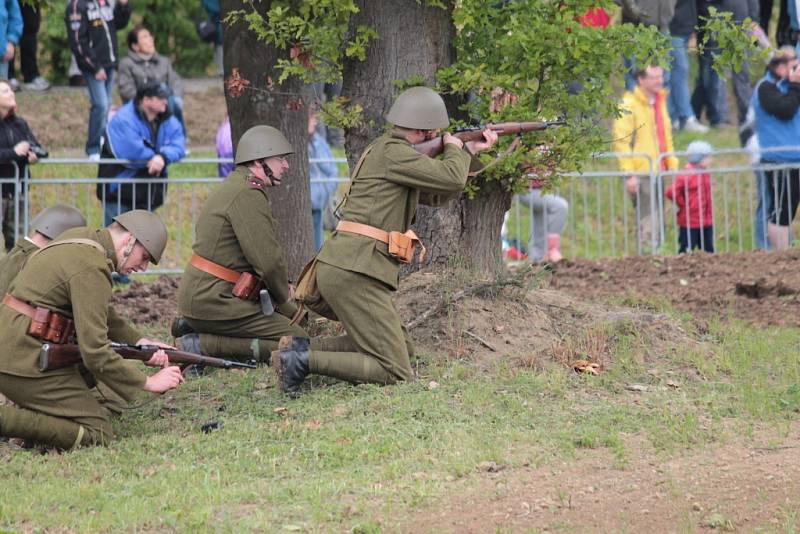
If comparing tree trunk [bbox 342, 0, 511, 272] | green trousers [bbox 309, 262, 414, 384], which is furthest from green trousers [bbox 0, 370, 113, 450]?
tree trunk [bbox 342, 0, 511, 272]

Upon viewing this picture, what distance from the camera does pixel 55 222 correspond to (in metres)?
9.27

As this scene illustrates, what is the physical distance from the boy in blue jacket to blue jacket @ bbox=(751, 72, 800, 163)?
21.6ft

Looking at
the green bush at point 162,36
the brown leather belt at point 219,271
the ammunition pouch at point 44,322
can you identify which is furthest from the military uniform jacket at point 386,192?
the green bush at point 162,36

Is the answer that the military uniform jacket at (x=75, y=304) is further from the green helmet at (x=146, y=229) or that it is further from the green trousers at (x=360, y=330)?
the green trousers at (x=360, y=330)

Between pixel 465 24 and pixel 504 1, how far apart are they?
14.4 inches

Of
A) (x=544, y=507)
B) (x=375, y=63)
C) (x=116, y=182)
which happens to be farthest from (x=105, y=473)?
(x=116, y=182)

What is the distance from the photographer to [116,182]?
1415 centimetres

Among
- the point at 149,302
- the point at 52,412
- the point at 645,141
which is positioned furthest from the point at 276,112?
the point at 645,141

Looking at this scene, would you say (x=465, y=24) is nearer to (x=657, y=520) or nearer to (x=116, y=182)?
(x=657, y=520)

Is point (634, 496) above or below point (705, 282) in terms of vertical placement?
below

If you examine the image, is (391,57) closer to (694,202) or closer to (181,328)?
(181,328)

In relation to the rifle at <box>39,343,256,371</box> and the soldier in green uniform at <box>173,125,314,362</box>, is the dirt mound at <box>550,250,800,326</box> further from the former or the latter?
the rifle at <box>39,343,256,371</box>

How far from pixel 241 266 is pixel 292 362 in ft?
4.72

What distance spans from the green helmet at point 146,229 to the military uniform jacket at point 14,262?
130 cm
